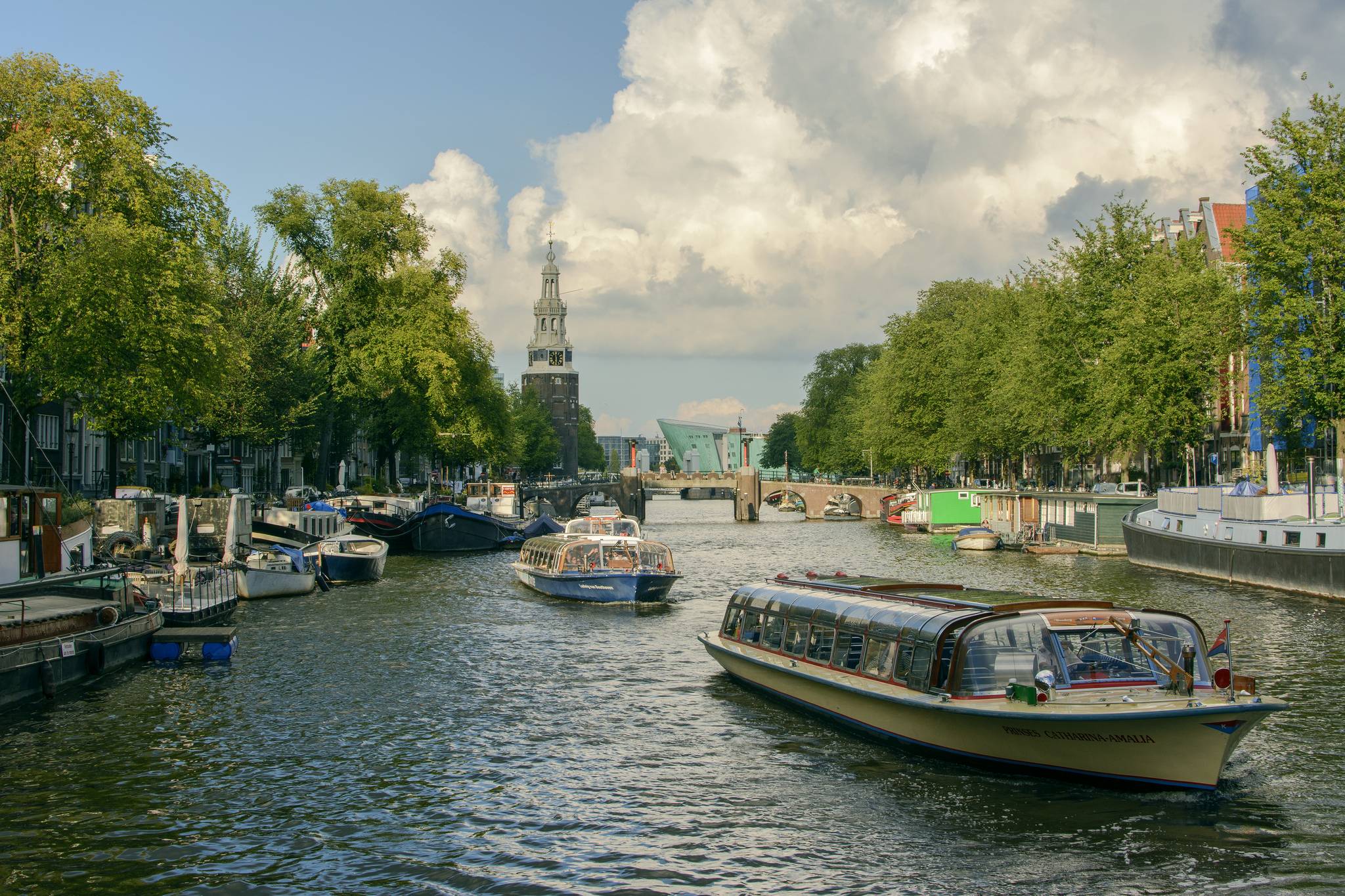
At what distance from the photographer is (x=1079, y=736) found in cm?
1969

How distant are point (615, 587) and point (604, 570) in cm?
108

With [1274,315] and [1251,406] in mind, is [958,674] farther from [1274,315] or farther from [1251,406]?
[1251,406]

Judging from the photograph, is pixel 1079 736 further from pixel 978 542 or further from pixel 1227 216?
pixel 1227 216

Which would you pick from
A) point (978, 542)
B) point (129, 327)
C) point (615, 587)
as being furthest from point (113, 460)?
point (978, 542)

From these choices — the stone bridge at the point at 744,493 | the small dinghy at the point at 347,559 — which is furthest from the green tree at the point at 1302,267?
the stone bridge at the point at 744,493

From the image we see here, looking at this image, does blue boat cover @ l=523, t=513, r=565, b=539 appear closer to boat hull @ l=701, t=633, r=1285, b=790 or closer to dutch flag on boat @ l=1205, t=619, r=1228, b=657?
boat hull @ l=701, t=633, r=1285, b=790

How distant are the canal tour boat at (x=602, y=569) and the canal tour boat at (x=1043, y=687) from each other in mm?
24073

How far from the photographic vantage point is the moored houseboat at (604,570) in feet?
Result: 163

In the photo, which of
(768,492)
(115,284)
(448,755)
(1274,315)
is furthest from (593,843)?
(768,492)

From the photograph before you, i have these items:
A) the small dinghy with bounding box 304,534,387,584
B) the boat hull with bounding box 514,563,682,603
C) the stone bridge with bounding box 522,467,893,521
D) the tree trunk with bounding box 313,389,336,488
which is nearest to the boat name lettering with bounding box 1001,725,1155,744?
the boat hull with bounding box 514,563,682,603

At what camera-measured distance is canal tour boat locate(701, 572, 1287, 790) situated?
1927cm

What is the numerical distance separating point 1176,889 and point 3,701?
2429 centimetres

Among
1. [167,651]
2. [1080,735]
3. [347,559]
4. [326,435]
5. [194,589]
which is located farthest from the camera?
[326,435]

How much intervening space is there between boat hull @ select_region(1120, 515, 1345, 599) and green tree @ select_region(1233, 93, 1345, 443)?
805 centimetres
